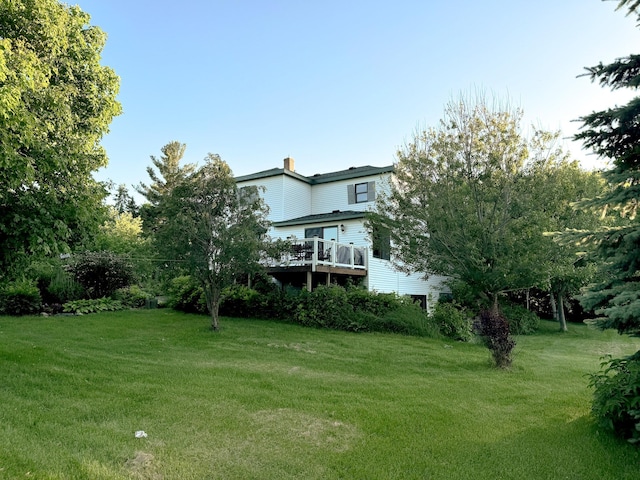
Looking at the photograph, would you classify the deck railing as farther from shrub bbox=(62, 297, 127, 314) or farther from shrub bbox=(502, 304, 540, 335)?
shrub bbox=(502, 304, 540, 335)

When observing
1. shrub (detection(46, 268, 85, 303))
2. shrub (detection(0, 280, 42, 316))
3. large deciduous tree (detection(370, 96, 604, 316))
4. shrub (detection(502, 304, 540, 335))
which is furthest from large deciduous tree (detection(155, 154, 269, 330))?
shrub (detection(502, 304, 540, 335))

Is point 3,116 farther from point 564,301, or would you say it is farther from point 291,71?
point 564,301

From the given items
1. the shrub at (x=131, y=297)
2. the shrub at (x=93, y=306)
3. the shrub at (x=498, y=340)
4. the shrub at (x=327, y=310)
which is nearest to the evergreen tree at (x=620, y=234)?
the shrub at (x=498, y=340)

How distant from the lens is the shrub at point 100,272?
19.5 m

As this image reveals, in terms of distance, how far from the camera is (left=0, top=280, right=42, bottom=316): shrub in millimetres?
16203

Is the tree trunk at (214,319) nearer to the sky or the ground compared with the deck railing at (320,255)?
nearer to the ground

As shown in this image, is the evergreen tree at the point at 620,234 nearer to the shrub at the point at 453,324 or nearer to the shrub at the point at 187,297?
the shrub at the point at 453,324

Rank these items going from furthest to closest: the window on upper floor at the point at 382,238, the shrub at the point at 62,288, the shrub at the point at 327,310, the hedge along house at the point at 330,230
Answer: the shrub at the point at 62,288
the hedge along house at the point at 330,230
the shrub at the point at 327,310
the window on upper floor at the point at 382,238

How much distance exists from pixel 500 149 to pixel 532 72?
2.10 m

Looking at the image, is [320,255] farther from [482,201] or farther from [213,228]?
[482,201]

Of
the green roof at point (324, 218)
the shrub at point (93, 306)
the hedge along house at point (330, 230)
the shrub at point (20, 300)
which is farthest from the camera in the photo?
the green roof at point (324, 218)

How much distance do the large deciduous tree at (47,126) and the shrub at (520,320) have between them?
1868 centimetres

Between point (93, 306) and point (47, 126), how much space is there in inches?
500

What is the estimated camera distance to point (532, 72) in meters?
10.9
